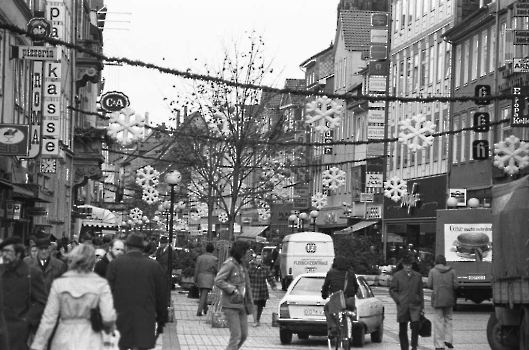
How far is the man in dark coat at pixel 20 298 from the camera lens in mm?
13774

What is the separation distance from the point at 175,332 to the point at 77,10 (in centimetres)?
3829

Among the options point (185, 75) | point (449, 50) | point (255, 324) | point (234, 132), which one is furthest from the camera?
point (449, 50)

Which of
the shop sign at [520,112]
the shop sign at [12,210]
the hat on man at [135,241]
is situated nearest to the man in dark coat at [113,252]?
the hat on man at [135,241]

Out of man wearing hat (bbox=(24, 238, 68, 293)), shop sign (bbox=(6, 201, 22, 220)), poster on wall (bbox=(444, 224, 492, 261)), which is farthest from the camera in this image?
poster on wall (bbox=(444, 224, 492, 261))

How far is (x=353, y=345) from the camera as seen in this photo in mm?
24766

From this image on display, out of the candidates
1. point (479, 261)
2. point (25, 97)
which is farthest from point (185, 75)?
point (25, 97)

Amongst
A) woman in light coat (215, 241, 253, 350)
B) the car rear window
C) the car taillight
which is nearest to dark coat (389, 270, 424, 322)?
the car taillight

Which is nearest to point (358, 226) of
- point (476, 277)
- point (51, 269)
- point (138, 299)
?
point (476, 277)

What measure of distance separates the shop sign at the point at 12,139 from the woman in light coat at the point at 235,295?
1232 cm

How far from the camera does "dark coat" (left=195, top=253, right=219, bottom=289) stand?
104 feet

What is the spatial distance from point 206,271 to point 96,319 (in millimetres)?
20566

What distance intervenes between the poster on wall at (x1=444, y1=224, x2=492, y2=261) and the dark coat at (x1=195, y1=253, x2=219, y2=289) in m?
8.10

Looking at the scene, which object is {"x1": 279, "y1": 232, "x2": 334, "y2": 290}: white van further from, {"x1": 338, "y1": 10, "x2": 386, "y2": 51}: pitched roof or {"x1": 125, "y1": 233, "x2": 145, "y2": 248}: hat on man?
{"x1": 338, "y1": 10, "x2": 386, "y2": 51}: pitched roof

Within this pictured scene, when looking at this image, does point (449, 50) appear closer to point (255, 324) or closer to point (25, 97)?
point (25, 97)
